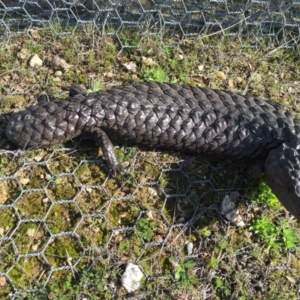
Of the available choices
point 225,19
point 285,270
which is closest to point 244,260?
point 285,270

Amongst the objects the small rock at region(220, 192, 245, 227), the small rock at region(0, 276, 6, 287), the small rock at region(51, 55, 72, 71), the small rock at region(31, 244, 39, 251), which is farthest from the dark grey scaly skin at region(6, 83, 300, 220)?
the small rock at region(0, 276, 6, 287)

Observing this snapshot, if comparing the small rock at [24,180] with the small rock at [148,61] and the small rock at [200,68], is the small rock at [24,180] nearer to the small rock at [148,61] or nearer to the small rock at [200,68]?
the small rock at [148,61]

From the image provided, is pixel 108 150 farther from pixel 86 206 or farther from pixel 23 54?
pixel 23 54

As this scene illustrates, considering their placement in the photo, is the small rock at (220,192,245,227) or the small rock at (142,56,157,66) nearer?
the small rock at (220,192,245,227)

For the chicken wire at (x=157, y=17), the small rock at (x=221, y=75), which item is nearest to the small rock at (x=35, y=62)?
the chicken wire at (x=157, y=17)

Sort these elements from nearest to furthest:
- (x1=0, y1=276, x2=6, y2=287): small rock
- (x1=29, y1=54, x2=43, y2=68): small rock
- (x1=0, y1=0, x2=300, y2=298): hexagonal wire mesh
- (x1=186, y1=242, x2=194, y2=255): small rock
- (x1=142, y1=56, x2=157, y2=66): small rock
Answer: (x1=0, y1=276, x2=6, y2=287): small rock → (x1=0, y1=0, x2=300, y2=298): hexagonal wire mesh → (x1=186, y1=242, x2=194, y2=255): small rock → (x1=29, y1=54, x2=43, y2=68): small rock → (x1=142, y1=56, x2=157, y2=66): small rock

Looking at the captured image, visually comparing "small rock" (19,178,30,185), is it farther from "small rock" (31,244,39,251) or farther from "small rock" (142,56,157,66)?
"small rock" (142,56,157,66)

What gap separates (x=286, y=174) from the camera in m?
2.66

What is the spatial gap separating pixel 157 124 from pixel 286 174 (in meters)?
0.79

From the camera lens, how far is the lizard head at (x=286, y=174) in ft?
8.59

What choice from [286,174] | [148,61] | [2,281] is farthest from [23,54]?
[286,174]

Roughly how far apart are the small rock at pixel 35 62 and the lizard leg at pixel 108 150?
78cm

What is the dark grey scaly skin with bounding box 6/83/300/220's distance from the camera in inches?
111

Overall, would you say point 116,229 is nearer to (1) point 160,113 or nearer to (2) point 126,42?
(1) point 160,113
